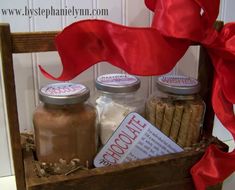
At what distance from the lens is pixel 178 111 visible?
454mm

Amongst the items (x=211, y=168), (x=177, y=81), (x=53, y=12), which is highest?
(x=53, y=12)

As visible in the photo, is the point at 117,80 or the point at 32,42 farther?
the point at 117,80

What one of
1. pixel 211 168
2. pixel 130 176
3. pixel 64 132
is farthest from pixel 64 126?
pixel 211 168

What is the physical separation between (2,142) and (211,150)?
368 millimetres

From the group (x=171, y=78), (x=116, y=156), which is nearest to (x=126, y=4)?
(x=171, y=78)

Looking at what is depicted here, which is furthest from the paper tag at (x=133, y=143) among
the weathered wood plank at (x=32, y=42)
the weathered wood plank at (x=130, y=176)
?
the weathered wood plank at (x=32, y=42)

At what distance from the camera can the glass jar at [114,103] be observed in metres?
0.46

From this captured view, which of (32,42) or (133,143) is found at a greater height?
(32,42)

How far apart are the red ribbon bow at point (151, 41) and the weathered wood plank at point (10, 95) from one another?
0.04 metres

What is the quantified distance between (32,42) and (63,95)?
8cm

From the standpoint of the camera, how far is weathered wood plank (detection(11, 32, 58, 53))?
1.20 ft

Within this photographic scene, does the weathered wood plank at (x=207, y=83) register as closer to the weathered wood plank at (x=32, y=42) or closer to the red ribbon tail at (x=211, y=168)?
the red ribbon tail at (x=211, y=168)

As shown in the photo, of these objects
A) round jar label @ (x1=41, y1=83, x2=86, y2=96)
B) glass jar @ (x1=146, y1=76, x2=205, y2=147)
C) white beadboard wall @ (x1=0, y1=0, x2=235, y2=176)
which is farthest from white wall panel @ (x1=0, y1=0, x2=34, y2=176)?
glass jar @ (x1=146, y1=76, x2=205, y2=147)

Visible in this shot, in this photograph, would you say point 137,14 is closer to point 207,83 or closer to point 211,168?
point 207,83
